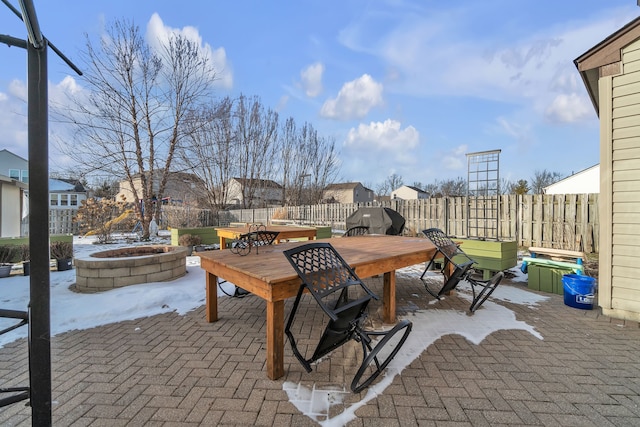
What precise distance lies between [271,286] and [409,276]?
3.88 metres

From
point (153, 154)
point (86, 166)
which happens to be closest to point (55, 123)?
point (86, 166)

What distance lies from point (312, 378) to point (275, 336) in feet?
1.37

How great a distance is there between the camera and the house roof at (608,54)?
3.08m

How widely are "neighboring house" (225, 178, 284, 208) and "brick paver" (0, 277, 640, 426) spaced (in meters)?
16.8

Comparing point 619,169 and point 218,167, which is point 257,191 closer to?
point 218,167

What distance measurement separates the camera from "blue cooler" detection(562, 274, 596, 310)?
135 inches

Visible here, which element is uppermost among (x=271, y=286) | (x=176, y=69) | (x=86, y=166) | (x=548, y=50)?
(x=176, y=69)

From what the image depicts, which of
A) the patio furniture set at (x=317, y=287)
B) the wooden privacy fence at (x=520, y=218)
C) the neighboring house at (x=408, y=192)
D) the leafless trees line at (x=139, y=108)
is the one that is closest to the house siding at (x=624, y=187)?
the patio furniture set at (x=317, y=287)

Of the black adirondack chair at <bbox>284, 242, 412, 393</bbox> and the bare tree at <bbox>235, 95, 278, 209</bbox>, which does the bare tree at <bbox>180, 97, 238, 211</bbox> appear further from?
the black adirondack chair at <bbox>284, 242, 412, 393</bbox>

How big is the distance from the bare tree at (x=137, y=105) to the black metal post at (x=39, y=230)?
975 cm

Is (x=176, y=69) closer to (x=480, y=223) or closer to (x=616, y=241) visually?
(x=480, y=223)

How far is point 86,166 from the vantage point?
9.27 m

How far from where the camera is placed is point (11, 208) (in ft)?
26.1

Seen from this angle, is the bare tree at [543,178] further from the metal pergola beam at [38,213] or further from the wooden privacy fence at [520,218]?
the metal pergola beam at [38,213]
